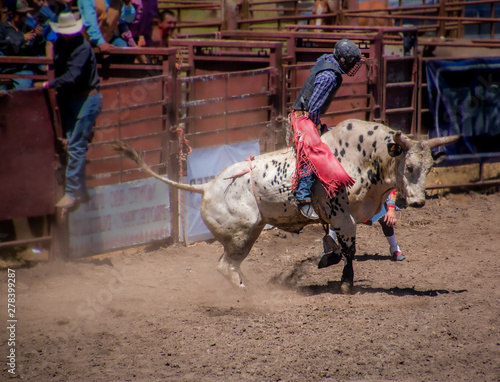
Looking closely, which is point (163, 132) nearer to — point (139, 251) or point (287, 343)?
point (139, 251)

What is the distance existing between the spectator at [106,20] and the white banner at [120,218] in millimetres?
1634

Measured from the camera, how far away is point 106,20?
8.37 metres

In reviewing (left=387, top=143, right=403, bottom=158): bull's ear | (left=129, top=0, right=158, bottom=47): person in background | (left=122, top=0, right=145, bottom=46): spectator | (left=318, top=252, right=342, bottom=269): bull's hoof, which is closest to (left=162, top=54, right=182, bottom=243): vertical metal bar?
(left=122, top=0, right=145, bottom=46): spectator

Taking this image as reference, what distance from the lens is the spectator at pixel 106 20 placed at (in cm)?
735

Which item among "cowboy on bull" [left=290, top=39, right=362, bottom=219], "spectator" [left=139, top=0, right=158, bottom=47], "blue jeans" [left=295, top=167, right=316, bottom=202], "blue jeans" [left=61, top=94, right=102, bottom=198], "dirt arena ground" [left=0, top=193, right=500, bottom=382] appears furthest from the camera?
"spectator" [left=139, top=0, right=158, bottom=47]

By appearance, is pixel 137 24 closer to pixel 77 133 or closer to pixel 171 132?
pixel 171 132

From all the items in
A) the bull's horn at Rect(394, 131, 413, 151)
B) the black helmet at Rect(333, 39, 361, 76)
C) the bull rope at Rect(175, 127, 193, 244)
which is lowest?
the bull rope at Rect(175, 127, 193, 244)

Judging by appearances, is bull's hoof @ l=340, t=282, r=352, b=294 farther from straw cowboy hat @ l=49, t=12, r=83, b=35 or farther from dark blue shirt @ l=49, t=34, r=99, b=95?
straw cowboy hat @ l=49, t=12, r=83, b=35

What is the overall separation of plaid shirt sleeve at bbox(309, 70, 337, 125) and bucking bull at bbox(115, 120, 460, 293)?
382 millimetres

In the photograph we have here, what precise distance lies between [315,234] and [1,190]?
385 centimetres

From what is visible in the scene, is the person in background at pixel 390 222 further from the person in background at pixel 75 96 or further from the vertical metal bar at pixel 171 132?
the person in background at pixel 75 96

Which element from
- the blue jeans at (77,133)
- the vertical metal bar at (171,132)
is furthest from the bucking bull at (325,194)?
the vertical metal bar at (171,132)

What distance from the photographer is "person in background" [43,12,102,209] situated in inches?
254

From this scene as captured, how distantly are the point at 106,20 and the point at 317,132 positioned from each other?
4.19 metres
